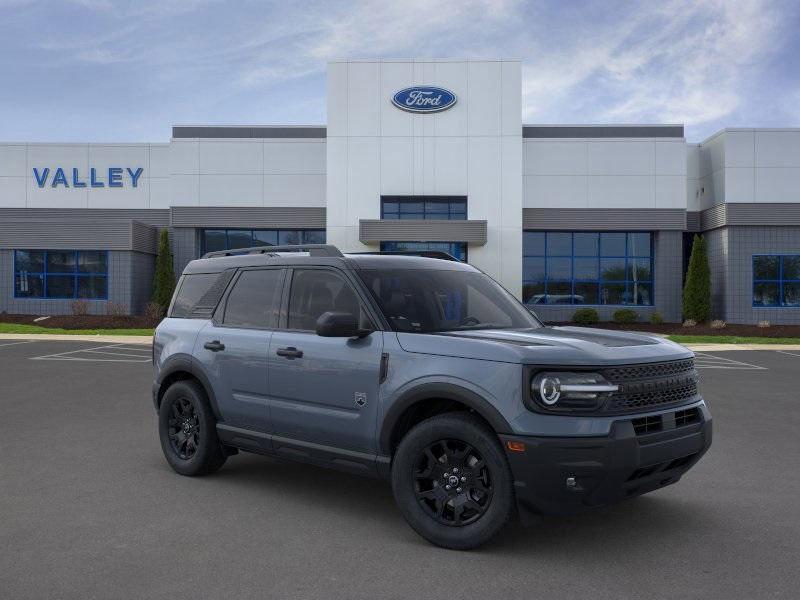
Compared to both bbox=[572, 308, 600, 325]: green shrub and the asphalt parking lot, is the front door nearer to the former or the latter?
the asphalt parking lot

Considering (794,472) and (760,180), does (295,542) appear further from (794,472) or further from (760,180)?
(760,180)

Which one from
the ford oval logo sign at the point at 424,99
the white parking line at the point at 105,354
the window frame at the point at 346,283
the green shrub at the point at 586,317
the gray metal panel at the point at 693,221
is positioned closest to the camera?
the window frame at the point at 346,283

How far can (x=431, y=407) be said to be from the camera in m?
4.90

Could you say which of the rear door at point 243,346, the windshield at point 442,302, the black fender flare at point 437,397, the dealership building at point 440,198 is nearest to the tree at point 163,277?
the dealership building at point 440,198

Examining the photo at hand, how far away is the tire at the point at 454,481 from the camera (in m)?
4.35

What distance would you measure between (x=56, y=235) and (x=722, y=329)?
28.1 meters

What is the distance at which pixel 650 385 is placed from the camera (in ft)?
14.9

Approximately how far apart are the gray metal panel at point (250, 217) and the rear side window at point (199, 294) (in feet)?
84.4

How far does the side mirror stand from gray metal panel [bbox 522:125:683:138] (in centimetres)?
2963

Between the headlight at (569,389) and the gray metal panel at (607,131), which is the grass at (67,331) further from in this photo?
the headlight at (569,389)

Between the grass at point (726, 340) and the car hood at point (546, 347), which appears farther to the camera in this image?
the grass at point (726, 340)

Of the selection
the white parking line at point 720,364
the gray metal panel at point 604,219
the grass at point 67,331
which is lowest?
the white parking line at point 720,364

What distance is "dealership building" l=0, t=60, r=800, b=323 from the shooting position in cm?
3006

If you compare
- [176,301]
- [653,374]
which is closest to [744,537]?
[653,374]
